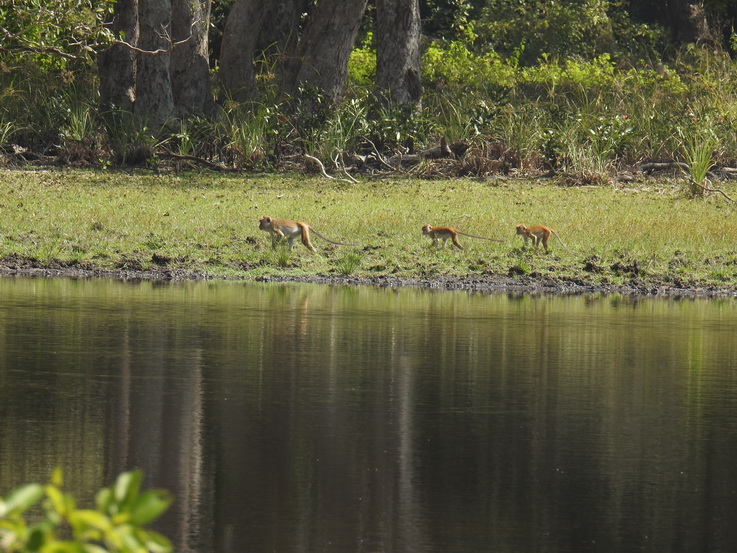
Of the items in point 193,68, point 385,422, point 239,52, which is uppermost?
point 239,52

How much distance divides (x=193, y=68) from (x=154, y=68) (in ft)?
5.52

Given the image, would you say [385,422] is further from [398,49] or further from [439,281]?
[398,49]

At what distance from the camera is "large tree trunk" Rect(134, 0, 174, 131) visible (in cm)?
2655

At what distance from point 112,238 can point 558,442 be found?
1184cm

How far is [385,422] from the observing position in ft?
28.0

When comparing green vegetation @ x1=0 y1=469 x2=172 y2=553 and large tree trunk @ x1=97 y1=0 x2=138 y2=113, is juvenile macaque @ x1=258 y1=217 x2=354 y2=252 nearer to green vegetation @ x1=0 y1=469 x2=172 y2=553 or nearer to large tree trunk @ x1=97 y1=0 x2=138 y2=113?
large tree trunk @ x1=97 y1=0 x2=138 y2=113

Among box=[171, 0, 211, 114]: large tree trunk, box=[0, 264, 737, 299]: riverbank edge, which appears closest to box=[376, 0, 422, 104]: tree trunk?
box=[171, 0, 211, 114]: large tree trunk

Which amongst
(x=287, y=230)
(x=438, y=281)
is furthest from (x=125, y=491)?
(x=287, y=230)

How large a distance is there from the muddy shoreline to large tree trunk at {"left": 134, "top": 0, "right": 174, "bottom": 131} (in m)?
9.64

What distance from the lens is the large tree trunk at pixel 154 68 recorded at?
26547 millimetres

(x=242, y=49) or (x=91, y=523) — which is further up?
(x=242, y=49)

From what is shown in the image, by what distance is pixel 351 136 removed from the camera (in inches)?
1056

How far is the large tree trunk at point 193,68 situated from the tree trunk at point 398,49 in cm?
358

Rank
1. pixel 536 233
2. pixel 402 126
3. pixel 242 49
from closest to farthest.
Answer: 1. pixel 536 233
2. pixel 402 126
3. pixel 242 49
